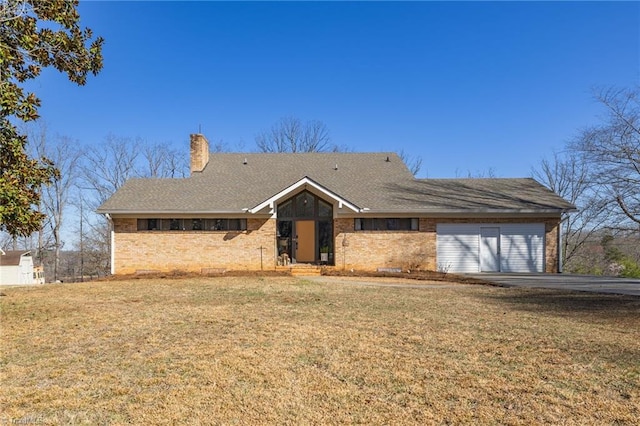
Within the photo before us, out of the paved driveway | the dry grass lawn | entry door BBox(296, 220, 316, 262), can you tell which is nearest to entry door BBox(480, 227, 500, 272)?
the paved driveway

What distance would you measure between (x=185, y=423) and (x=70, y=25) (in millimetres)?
8535

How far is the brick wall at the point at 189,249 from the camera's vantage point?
693 inches

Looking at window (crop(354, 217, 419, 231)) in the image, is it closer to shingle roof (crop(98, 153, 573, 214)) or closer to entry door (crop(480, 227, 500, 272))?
shingle roof (crop(98, 153, 573, 214))

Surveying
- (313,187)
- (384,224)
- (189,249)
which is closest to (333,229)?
(313,187)

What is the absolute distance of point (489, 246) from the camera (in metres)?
18.2

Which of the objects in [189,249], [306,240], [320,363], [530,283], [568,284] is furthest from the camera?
[306,240]

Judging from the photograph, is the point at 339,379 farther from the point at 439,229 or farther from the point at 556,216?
the point at 556,216

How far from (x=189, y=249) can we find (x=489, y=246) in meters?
13.4

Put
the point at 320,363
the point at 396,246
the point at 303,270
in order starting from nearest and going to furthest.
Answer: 1. the point at 320,363
2. the point at 303,270
3. the point at 396,246

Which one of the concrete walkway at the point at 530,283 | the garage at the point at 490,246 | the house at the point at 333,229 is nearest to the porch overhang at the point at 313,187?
the house at the point at 333,229

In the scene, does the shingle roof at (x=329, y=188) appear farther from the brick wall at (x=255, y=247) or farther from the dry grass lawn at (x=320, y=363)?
the dry grass lawn at (x=320, y=363)

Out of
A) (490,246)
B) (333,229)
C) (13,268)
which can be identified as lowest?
(13,268)

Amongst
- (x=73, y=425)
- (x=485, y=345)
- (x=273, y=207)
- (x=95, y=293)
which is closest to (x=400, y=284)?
(x=273, y=207)

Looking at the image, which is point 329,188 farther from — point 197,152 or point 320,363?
point 320,363
